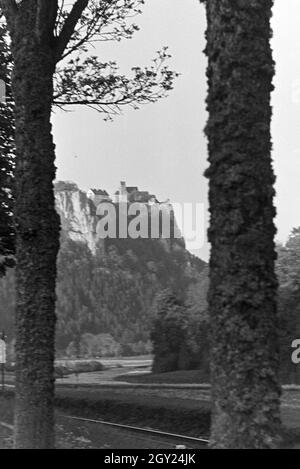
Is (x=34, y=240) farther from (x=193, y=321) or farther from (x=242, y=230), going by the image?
(x=193, y=321)

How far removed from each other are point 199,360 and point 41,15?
3889cm

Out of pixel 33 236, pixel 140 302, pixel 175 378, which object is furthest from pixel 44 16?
pixel 140 302

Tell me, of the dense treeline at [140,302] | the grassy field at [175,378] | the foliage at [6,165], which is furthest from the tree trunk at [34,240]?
the grassy field at [175,378]

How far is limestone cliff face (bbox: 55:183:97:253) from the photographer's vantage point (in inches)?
5258

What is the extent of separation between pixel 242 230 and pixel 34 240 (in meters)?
4.74

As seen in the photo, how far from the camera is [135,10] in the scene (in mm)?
17266

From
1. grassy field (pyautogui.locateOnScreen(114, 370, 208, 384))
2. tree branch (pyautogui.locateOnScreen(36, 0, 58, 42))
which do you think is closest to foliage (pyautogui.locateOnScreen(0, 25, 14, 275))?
tree branch (pyautogui.locateOnScreen(36, 0, 58, 42))

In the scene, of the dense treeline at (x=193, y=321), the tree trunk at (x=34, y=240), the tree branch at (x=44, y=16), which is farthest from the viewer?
the dense treeline at (x=193, y=321)

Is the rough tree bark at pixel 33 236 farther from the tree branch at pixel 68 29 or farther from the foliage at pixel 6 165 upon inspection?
the foliage at pixel 6 165

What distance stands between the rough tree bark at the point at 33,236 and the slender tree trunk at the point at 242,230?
427 cm

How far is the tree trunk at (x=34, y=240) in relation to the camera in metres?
9.78

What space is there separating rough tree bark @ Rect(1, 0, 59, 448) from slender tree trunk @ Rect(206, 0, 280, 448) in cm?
427

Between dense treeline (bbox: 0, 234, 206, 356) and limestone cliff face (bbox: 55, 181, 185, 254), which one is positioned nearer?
dense treeline (bbox: 0, 234, 206, 356)

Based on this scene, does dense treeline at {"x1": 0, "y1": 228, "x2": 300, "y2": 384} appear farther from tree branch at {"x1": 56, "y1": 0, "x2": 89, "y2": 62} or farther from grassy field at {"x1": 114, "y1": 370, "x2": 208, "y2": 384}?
tree branch at {"x1": 56, "y1": 0, "x2": 89, "y2": 62}
